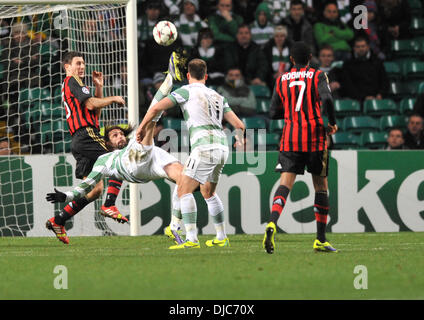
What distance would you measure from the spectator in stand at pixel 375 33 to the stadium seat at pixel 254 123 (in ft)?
8.97

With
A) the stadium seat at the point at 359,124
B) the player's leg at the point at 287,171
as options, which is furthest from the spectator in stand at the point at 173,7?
the player's leg at the point at 287,171

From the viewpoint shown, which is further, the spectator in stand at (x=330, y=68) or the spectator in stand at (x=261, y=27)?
the spectator in stand at (x=261, y=27)

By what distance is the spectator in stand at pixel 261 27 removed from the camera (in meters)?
14.6

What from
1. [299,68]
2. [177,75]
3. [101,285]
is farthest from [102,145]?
[101,285]

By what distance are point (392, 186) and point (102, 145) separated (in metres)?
3.76

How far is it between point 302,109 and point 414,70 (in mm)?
7943

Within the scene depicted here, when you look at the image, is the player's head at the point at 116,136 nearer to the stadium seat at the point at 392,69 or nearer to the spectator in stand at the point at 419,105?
the spectator in stand at the point at 419,105

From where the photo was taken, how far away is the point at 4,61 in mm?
12688

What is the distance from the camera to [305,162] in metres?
7.57

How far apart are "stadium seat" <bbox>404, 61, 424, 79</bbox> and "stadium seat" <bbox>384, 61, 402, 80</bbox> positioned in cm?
16

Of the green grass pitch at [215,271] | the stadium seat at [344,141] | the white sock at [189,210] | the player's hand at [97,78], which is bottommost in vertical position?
the green grass pitch at [215,271]

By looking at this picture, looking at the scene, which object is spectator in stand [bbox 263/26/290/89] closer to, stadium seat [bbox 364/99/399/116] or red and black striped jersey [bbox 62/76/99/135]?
stadium seat [bbox 364/99/399/116]

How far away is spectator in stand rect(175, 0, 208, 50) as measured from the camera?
1412 centimetres

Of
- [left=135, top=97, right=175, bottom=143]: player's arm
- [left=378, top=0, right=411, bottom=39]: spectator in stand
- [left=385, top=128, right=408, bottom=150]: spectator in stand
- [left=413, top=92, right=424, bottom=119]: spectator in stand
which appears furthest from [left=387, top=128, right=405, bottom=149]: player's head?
[left=135, top=97, right=175, bottom=143]: player's arm
